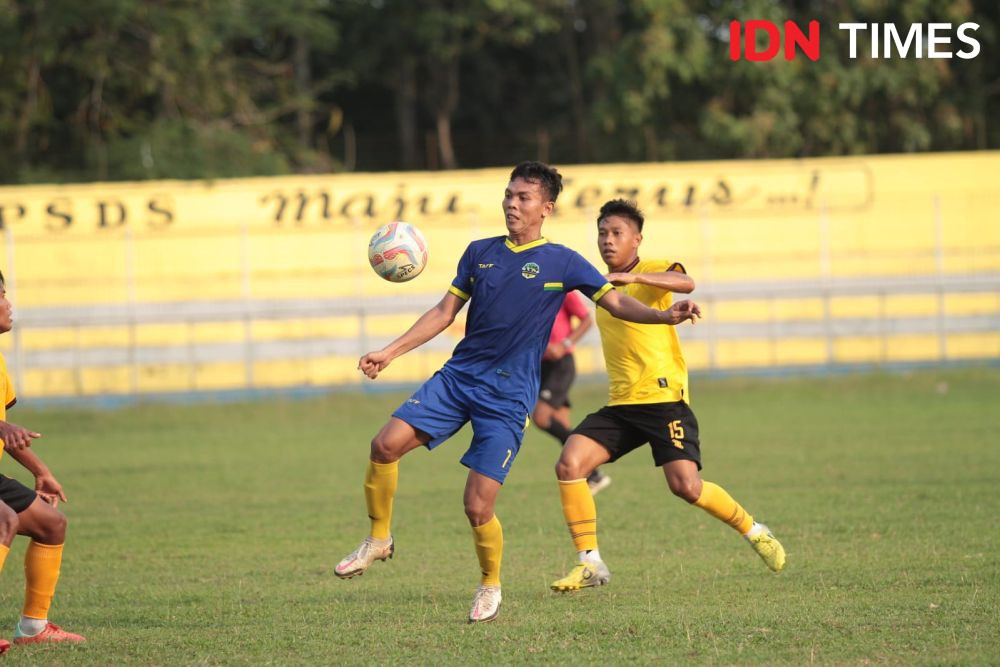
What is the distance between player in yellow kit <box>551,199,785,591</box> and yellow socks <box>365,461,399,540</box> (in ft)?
3.41

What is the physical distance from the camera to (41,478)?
20.2 ft

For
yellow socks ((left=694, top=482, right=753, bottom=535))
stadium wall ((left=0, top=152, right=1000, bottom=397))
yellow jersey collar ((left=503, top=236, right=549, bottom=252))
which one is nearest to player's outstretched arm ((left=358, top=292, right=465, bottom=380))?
yellow jersey collar ((left=503, top=236, right=549, bottom=252))

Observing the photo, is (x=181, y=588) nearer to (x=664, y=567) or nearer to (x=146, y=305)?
(x=664, y=567)

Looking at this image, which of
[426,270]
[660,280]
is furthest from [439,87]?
[660,280]

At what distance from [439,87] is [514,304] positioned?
27.4 m

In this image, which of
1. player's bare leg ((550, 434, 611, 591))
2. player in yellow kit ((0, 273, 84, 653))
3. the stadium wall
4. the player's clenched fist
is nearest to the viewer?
player in yellow kit ((0, 273, 84, 653))

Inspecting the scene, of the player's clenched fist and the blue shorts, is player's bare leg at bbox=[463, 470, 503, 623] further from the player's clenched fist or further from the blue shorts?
the player's clenched fist

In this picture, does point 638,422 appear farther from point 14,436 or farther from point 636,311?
point 14,436

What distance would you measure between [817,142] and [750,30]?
3.03 metres

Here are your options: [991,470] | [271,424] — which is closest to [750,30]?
[271,424]

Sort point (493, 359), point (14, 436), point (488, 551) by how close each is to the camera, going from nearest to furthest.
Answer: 1. point (14, 436)
2. point (488, 551)
3. point (493, 359)

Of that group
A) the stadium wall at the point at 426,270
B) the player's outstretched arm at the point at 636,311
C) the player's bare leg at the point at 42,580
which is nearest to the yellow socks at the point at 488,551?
the player's outstretched arm at the point at 636,311

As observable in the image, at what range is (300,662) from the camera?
5578 millimetres

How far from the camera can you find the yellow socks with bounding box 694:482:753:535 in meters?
7.18
